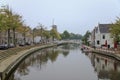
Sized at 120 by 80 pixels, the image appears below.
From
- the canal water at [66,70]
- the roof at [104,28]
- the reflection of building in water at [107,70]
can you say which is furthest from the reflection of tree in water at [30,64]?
the roof at [104,28]

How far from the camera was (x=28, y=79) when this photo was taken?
28719mm

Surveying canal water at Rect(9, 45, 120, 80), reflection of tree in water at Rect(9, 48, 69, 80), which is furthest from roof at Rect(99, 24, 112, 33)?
canal water at Rect(9, 45, 120, 80)

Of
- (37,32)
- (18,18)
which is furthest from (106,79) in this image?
(37,32)

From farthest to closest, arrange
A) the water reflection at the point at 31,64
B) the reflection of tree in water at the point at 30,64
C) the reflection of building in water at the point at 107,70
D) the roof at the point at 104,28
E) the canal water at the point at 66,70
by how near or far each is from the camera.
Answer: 1. the roof at the point at 104,28
2. the reflection of tree in water at the point at 30,64
3. the water reflection at the point at 31,64
4. the reflection of building in water at the point at 107,70
5. the canal water at the point at 66,70

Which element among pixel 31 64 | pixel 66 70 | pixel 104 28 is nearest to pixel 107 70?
pixel 66 70

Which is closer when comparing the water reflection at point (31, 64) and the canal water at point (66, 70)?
the canal water at point (66, 70)

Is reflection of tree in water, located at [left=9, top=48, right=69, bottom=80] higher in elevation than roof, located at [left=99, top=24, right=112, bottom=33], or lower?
lower

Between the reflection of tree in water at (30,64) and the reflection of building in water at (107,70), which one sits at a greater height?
the reflection of tree in water at (30,64)

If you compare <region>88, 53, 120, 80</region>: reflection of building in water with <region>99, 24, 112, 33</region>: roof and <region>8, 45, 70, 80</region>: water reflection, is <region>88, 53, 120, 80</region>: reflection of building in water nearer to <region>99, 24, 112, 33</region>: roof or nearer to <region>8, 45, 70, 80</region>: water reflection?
<region>8, 45, 70, 80</region>: water reflection

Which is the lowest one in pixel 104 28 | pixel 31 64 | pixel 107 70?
pixel 107 70

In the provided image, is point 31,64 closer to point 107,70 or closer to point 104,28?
point 107,70

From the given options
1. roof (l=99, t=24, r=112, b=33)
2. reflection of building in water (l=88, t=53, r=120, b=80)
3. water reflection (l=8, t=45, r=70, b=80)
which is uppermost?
roof (l=99, t=24, r=112, b=33)

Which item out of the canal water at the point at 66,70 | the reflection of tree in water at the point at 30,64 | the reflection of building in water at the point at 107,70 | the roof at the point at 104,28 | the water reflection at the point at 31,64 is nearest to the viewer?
the canal water at the point at 66,70

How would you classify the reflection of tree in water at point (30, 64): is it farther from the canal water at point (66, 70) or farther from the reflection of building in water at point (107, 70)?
the reflection of building in water at point (107, 70)
